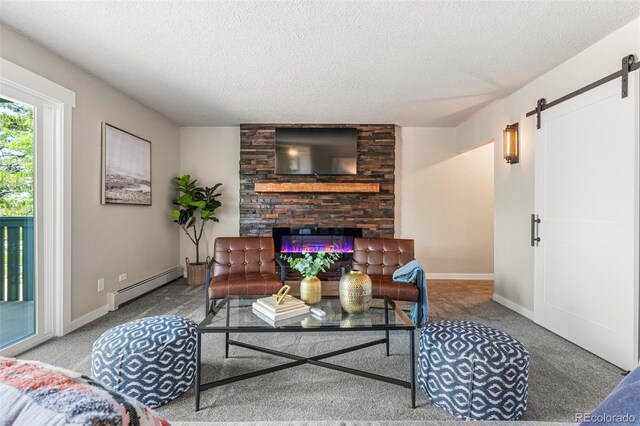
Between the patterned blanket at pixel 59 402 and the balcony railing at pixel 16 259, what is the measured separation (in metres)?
2.40

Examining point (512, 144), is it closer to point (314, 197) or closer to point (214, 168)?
point (314, 197)

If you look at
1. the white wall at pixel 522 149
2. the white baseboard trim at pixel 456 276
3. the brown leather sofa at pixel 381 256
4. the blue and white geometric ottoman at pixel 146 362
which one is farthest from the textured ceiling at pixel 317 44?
the white baseboard trim at pixel 456 276

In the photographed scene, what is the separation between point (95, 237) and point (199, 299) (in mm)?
1370

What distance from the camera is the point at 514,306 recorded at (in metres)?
3.60

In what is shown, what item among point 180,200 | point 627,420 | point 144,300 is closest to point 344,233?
point 180,200

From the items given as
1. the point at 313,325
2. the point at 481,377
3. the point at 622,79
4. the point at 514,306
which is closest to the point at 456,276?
the point at 514,306

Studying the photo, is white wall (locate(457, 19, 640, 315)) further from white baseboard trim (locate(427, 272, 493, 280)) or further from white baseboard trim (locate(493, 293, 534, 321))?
white baseboard trim (locate(427, 272, 493, 280))

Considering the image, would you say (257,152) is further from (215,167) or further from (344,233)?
(344,233)

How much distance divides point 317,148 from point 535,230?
10.2 ft

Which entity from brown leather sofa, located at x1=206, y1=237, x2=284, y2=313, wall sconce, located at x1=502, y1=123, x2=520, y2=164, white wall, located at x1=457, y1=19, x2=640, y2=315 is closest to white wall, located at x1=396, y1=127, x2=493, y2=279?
white wall, located at x1=457, y1=19, x2=640, y2=315

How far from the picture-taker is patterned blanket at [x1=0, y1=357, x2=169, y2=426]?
1.83 ft

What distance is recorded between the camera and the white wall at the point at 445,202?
17.1 feet

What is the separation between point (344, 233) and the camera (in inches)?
201

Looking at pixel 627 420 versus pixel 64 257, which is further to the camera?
pixel 64 257
